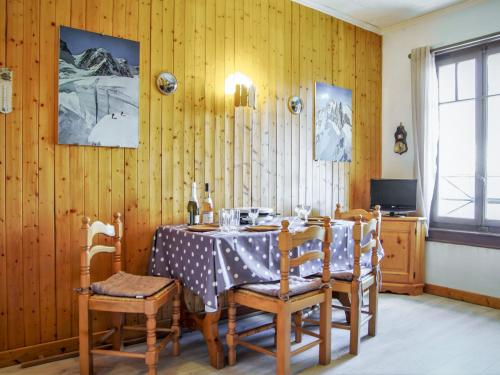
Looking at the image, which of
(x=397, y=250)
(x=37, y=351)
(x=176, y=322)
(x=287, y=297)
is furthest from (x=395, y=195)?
(x=37, y=351)

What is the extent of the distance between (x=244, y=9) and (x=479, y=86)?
93.1 inches

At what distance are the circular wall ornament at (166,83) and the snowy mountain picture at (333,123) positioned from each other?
1567mm

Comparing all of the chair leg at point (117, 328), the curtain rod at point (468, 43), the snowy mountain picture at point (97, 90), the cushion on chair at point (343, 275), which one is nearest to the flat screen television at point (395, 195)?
the curtain rod at point (468, 43)

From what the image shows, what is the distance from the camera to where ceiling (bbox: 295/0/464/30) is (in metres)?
4.13

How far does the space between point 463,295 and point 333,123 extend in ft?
6.81

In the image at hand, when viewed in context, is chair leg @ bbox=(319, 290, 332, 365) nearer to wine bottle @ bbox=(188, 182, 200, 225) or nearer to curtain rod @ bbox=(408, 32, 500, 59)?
wine bottle @ bbox=(188, 182, 200, 225)

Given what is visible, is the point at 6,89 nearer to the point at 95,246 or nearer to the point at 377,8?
the point at 95,246

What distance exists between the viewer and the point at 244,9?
3662 mm

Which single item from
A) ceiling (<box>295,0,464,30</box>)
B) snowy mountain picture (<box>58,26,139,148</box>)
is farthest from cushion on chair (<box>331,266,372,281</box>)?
Result: ceiling (<box>295,0,464,30</box>)

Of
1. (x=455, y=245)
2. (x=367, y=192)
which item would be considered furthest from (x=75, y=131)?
(x=455, y=245)

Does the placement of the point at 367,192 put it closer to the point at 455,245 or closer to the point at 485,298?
the point at 455,245

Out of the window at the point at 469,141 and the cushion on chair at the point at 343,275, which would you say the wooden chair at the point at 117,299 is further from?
the window at the point at 469,141

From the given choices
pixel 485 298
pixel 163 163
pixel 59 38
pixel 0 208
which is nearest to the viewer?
pixel 0 208

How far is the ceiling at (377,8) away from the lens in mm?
4133
